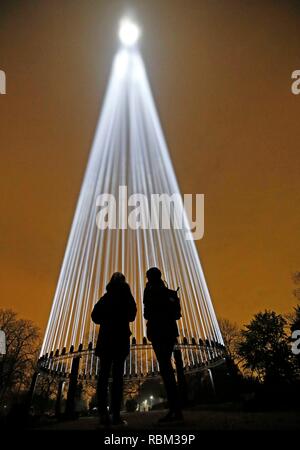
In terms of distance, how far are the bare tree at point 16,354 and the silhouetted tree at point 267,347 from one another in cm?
3215

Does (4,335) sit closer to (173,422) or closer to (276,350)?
(276,350)

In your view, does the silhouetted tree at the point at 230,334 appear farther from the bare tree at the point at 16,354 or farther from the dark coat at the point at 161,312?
the dark coat at the point at 161,312

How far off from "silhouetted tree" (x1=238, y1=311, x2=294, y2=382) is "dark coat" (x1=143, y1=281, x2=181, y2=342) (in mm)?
25309

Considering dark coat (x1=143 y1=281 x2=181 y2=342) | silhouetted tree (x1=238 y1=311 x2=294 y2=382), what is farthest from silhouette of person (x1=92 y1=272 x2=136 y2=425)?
silhouetted tree (x1=238 y1=311 x2=294 y2=382)

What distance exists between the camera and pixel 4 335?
4138 centimetres

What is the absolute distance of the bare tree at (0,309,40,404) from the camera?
130 ft

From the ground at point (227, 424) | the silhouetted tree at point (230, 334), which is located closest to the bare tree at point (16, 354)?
the silhouetted tree at point (230, 334)

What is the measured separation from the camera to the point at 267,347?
1251 inches

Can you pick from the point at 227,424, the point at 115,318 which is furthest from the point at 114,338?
the point at 227,424

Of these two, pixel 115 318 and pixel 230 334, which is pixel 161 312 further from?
pixel 230 334

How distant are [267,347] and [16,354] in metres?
Result: 36.0

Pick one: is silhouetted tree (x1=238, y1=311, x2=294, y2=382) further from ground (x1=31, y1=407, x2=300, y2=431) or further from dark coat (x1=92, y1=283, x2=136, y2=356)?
dark coat (x1=92, y1=283, x2=136, y2=356)
